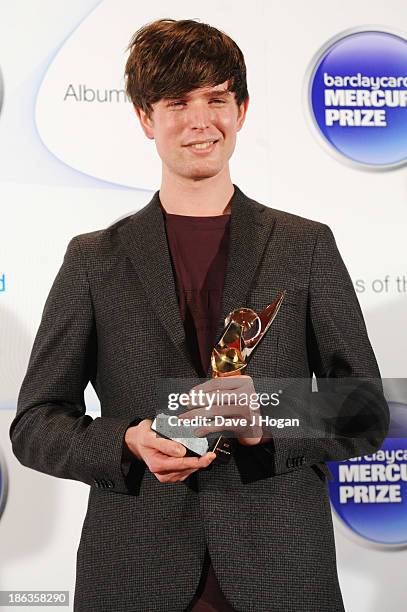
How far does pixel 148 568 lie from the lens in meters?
1.30

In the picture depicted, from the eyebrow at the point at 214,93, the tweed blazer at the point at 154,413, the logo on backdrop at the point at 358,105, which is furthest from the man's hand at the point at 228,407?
the logo on backdrop at the point at 358,105

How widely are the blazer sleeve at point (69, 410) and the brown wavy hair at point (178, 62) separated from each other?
0.31 meters

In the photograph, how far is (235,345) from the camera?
1.20 m

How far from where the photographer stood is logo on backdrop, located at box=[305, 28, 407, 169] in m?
1.92

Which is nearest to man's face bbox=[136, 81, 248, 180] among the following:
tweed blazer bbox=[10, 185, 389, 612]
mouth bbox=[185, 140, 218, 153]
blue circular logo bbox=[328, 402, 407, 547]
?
mouth bbox=[185, 140, 218, 153]

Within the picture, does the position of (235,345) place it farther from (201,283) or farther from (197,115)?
(197,115)

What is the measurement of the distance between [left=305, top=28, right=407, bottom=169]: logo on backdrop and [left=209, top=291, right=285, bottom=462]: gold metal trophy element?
0.81 meters

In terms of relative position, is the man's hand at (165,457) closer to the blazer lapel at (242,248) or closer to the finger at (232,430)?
the finger at (232,430)

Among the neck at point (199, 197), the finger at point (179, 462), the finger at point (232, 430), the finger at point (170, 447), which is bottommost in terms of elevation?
the finger at point (179, 462)

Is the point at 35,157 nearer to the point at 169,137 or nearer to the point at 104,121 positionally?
the point at 104,121

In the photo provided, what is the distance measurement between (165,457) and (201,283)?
0.35 m

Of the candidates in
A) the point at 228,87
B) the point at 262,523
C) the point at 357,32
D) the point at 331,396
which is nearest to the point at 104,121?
the point at 228,87

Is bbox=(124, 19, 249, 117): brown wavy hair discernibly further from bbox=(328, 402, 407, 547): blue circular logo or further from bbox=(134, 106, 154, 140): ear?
bbox=(328, 402, 407, 547): blue circular logo

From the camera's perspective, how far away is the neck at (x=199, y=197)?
1.54 m
